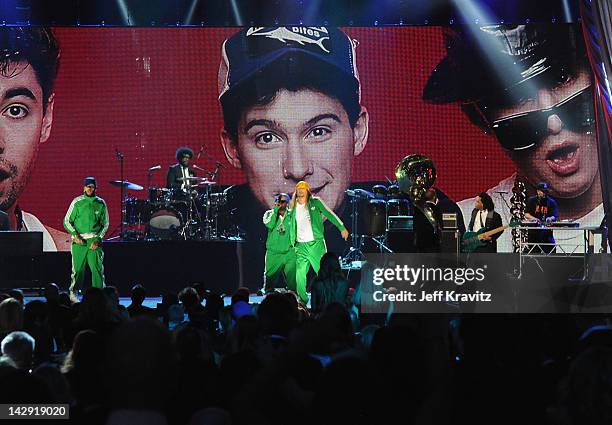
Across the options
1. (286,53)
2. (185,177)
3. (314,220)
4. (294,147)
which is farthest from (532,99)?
(185,177)

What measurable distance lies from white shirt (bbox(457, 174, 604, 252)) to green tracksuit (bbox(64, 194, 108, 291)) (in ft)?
21.2

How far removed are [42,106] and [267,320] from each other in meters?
11.5

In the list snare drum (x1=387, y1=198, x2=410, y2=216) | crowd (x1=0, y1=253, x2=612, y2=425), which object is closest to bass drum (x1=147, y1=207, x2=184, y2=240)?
snare drum (x1=387, y1=198, x2=410, y2=216)

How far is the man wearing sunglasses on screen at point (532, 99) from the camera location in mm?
15805

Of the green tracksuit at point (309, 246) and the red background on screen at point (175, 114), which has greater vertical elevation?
the red background on screen at point (175, 114)

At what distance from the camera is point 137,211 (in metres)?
14.7

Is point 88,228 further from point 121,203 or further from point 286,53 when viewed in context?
point 286,53

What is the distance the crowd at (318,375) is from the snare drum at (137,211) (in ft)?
31.0

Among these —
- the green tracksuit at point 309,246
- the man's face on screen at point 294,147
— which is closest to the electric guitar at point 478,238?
the green tracksuit at point 309,246

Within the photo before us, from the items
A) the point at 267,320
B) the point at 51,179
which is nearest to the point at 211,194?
the point at 51,179

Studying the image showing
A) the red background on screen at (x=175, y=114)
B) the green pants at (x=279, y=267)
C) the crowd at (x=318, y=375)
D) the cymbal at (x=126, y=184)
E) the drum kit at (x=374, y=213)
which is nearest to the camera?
the crowd at (x=318, y=375)

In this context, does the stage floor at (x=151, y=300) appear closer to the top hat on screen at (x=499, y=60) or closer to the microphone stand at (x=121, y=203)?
the microphone stand at (x=121, y=203)

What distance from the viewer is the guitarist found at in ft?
42.4

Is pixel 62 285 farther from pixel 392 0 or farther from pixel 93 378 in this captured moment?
pixel 93 378
